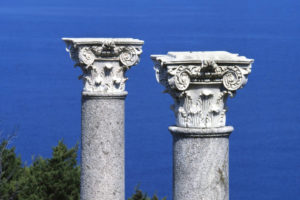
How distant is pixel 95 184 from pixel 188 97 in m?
5.40

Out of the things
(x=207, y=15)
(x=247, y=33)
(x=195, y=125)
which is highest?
(x=207, y=15)

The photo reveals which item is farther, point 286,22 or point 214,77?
point 286,22

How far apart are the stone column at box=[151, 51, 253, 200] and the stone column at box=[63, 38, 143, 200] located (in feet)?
16.7

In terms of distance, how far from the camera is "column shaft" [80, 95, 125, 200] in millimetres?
15531

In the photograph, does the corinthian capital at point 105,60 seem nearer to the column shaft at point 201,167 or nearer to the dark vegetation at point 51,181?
the column shaft at point 201,167

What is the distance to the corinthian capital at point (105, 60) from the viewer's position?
15688 mm

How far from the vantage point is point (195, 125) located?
10438 mm

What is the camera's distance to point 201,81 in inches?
410

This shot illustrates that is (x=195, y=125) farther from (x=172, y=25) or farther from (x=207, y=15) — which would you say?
(x=207, y=15)

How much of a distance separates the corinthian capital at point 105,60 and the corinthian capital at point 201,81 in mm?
5179

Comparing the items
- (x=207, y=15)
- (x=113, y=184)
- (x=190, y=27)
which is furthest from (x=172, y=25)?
(x=113, y=184)

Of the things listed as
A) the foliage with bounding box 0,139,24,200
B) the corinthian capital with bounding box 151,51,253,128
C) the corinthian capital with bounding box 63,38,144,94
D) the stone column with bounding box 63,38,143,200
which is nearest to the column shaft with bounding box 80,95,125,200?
Result: the stone column with bounding box 63,38,143,200

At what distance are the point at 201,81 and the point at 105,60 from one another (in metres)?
5.54

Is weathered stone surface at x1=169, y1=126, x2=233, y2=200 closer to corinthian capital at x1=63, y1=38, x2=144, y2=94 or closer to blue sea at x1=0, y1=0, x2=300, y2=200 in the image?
corinthian capital at x1=63, y1=38, x2=144, y2=94
